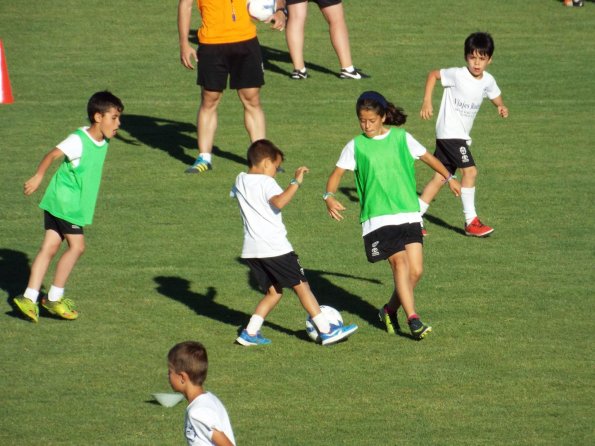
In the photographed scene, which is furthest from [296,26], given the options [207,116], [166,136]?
[207,116]

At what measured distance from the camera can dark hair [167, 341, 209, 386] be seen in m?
6.04

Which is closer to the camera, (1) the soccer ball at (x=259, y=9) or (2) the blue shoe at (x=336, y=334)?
(2) the blue shoe at (x=336, y=334)

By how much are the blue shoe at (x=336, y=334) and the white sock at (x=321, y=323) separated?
0.03 metres

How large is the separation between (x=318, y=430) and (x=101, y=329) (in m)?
2.53

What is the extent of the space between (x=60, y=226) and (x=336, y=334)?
95.0 inches

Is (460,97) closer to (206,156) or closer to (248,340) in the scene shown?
(206,156)

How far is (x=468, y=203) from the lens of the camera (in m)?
12.0

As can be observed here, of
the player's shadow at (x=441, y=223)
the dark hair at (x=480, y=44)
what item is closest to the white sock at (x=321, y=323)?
the player's shadow at (x=441, y=223)

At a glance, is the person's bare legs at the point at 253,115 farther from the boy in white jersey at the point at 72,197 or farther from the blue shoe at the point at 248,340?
the blue shoe at the point at 248,340

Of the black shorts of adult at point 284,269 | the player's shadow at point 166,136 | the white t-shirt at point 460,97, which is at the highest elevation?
the white t-shirt at point 460,97

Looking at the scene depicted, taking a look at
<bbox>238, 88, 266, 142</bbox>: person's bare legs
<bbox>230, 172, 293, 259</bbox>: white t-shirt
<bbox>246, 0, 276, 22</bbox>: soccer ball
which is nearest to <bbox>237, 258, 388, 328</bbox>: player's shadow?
<bbox>230, 172, 293, 259</bbox>: white t-shirt

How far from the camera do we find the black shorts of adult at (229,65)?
13344mm

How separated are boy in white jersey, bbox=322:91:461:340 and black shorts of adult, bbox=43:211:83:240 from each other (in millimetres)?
2058

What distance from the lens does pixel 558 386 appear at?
8.57 metres
